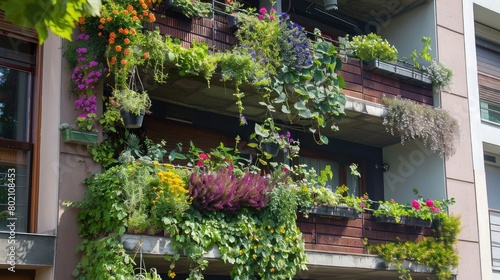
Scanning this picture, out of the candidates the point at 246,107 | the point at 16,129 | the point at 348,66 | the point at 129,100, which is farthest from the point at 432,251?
the point at 16,129

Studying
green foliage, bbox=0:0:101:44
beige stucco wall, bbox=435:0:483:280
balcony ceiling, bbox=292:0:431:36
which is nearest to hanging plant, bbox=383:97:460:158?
beige stucco wall, bbox=435:0:483:280

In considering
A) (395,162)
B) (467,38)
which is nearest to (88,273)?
(395,162)

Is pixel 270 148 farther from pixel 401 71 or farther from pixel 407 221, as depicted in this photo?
pixel 401 71

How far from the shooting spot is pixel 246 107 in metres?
13.0

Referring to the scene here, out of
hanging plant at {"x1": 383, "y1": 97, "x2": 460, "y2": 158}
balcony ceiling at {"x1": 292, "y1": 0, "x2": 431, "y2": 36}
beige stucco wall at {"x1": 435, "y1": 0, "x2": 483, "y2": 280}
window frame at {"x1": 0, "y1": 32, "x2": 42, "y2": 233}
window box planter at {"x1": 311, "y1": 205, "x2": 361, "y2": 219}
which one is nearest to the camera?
window frame at {"x1": 0, "y1": 32, "x2": 42, "y2": 233}

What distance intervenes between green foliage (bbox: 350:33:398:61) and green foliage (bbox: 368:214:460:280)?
8.91 ft

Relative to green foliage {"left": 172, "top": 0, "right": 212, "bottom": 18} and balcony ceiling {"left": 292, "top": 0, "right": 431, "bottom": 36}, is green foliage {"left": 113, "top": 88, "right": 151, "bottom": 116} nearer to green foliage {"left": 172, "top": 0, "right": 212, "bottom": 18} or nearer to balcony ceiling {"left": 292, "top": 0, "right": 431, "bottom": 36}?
green foliage {"left": 172, "top": 0, "right": 212, "bottom": 18}

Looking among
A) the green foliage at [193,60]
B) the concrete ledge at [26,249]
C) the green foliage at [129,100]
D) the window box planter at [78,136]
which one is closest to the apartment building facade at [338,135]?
the concrete ledge at [26,249]

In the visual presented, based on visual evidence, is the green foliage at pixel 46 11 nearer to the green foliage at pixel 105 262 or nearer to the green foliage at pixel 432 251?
the green foliage at pixel 105 262

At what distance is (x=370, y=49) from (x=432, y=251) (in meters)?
3.29

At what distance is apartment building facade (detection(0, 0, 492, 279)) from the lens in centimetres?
1005

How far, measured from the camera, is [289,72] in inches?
481

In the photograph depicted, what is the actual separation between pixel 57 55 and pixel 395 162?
22.4 ft

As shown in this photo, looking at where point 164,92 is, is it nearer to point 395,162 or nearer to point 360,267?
point 360,267
